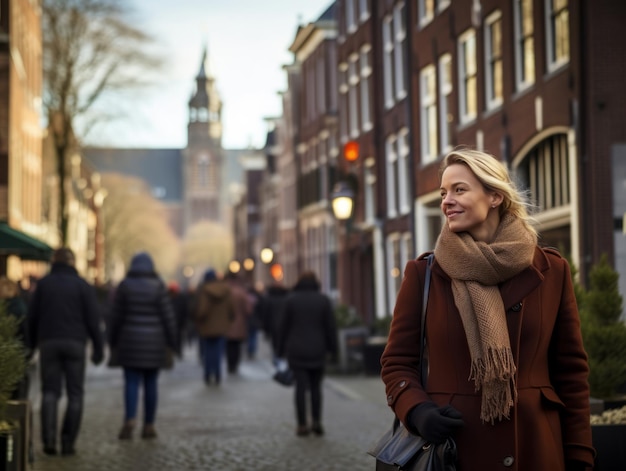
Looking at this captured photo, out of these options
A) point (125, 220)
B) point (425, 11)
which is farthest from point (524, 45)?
point (125, 220)

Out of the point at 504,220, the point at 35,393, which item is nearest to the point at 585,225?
the point at 35,393

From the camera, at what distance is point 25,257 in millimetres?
30547

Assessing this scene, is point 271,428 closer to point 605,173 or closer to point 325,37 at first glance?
point 605,173

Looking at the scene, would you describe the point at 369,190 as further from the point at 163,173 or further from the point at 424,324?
the point at 163,173

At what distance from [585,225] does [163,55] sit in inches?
1234

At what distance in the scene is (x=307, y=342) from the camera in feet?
46.4

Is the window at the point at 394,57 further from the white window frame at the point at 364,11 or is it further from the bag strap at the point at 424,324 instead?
the bag strap at the point at 424,324

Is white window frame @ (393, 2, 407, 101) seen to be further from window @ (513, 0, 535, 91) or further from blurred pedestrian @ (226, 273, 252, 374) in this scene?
window @ (513, 0, 535, 91)

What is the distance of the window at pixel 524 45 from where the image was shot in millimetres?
22062

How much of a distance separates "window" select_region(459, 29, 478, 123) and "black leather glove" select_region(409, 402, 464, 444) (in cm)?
2158

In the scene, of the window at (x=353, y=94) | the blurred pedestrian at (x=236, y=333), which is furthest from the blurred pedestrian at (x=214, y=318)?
the window at (x=353, y=94)

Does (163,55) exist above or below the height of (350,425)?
above

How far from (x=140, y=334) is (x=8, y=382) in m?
5.44

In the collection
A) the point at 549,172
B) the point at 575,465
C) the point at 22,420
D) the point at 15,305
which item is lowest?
the point at 22,420
